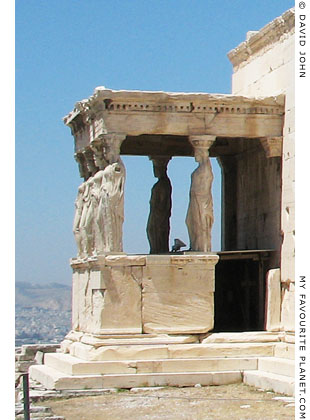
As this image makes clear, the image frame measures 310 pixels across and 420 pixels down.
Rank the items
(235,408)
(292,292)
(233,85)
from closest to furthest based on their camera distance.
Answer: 1. (235,408)
2. (292,292)
3. (233,85)

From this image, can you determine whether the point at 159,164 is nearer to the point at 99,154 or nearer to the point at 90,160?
the point at 90,160

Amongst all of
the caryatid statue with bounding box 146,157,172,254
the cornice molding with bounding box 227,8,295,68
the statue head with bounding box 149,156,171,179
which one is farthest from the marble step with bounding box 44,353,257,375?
the cornice molding with bounding box 227,8,295,68

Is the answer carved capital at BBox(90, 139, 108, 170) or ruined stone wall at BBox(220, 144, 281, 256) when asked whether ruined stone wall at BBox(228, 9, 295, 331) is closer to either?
ruined stone wall at BBox(220, 144, 281, 256)

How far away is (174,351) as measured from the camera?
15.8 meters

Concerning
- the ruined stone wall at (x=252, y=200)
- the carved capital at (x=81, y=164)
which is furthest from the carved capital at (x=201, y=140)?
the carved capital at (x=81, y=164)

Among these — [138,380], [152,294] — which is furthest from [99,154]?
[138,380]

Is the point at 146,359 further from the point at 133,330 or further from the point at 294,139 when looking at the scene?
the point at 294,139

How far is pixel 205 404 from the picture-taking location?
13922 millimetres

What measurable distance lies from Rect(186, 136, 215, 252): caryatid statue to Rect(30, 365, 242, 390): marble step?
2056mm

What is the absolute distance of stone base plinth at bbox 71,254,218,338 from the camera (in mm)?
15930

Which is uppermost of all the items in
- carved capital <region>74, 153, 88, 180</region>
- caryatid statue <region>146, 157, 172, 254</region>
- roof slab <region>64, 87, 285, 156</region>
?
roof slab <region>64, 87, 285, 156</region>

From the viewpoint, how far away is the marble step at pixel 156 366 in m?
15.4
